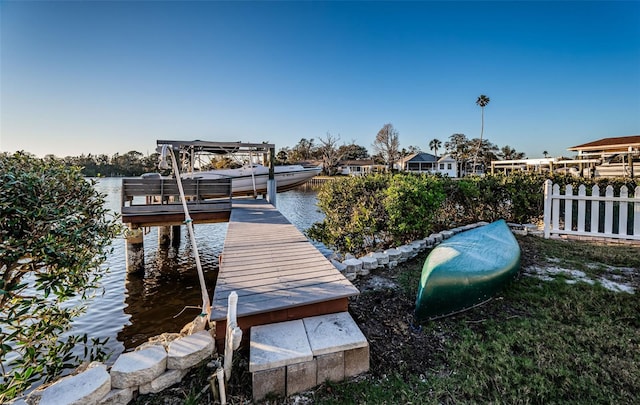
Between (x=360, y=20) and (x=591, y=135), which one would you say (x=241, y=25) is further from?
(x=591, y=135)

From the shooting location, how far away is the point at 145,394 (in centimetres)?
193

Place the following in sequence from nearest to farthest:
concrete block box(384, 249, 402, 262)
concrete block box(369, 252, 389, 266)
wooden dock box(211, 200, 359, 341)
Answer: wooden dock box(211, 200, 359, 341) → concrete block box(369, 252, 389, 266) → concrete block box(384, 249, 402, 262)

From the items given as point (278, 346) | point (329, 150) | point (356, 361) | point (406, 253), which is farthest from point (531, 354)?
point (329, 150)

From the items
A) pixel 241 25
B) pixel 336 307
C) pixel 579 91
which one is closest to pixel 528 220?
pixel 336 307

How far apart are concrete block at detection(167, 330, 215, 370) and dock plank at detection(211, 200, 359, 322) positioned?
0.25m

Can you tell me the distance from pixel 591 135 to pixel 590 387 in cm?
3560

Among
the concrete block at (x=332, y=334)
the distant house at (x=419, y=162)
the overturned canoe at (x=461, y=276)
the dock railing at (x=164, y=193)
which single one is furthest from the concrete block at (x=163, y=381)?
the distant house at (x=419, y=162)

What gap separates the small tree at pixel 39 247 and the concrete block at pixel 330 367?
6.45ft

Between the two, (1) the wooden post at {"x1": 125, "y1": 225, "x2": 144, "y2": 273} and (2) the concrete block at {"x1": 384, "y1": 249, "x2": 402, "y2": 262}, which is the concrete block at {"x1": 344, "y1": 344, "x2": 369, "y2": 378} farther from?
(1) the wooden post at {"x1": 125, "y1": 225, "x2": 144, "y2": 273}

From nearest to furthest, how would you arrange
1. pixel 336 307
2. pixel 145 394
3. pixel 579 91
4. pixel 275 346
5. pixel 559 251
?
pixel 145 394 → pixel 275 346 → pixel 336 307 → pixel 559 251 → pixel 579 91

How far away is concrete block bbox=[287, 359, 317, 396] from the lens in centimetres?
193

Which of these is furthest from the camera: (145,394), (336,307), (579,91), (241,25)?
(579,91)

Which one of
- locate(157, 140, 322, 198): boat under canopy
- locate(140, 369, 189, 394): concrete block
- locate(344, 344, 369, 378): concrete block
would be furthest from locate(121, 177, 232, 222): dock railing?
locate(344, 344, 369, 378): concrete block

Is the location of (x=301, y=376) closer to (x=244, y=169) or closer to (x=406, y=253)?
(x=406, y=253)
